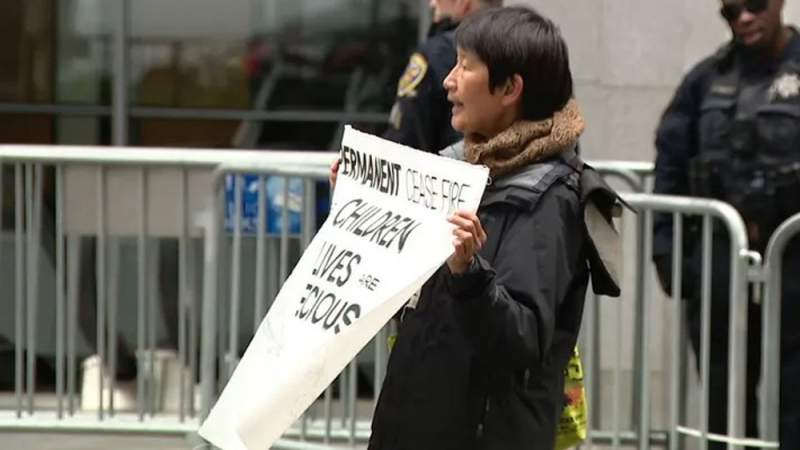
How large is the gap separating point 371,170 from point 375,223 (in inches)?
5.0

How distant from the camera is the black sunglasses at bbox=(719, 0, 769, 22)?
596 centimetres

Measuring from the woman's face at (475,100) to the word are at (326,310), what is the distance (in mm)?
420

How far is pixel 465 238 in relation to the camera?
330cm

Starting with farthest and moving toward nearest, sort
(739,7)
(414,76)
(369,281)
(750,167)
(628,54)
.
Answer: (628,54) < (414,76) < (739,7) < (750,167) < (369,281)

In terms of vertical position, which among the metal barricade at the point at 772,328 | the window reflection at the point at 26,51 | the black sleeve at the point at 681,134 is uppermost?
the window reflection at the point at 26,51

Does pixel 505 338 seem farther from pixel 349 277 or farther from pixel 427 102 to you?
pixel 427 102

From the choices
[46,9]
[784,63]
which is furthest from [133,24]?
[784,63]

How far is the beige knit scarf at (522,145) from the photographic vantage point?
355 centimetres

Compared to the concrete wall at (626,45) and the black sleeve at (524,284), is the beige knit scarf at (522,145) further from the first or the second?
the concrete wall at (626,45)

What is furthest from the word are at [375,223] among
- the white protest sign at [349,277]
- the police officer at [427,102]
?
the police officer at [427,102]

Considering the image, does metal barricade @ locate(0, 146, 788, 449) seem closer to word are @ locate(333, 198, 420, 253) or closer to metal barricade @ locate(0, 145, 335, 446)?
metal barricade @ locate(0, 145, 335, 446)

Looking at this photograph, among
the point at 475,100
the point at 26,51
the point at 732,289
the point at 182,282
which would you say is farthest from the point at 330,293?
the point at 26,51

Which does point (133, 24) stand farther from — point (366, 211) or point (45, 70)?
point (366, 211)

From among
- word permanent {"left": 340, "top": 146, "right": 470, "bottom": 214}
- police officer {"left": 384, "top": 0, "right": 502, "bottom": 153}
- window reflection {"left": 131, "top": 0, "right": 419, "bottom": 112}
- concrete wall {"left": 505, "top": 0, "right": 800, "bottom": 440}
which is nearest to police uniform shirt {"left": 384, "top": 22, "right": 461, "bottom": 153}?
police officer {"left": 384, "top": 0, "right": 502, "bottom": 153}
